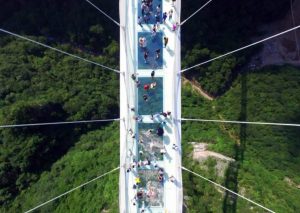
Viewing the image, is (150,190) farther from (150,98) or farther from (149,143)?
(150,98)

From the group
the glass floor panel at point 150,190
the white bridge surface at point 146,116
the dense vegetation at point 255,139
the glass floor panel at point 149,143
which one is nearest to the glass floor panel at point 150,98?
the white bridge surface at point 146,116

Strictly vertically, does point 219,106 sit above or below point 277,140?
above

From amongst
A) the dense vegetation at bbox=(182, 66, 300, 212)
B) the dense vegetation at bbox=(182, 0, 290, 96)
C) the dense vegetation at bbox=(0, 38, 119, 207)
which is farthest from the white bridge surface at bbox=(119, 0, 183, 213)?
the dense vegetation at bbox=(0, 38, 119, 207)

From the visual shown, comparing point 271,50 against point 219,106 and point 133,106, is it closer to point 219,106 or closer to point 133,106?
point 219,106

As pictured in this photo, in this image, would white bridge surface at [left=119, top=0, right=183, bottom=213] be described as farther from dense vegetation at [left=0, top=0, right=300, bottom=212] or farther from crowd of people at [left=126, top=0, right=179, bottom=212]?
dense vegetation at [left=0, top=0, right=300, bottom=212]

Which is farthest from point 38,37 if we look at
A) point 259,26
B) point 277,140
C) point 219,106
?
point 277,140

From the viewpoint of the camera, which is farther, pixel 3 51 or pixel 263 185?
pixel 3 51

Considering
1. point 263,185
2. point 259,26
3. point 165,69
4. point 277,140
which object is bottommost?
point 263,185
